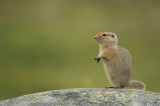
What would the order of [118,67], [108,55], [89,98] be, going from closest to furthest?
[89,98] → [118,67] → [108,55]

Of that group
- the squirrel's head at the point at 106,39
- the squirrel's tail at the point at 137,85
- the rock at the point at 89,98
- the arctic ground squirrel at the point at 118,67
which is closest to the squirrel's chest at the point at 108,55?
the arctic ground squirrel at the point at 118,67

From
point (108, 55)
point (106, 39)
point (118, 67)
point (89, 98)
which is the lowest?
point (89, 98)

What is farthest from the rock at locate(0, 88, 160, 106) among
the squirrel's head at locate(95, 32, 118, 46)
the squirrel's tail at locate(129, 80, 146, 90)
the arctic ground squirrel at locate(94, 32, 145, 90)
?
the squirrel's head at locate(95, 32, 118, 46)

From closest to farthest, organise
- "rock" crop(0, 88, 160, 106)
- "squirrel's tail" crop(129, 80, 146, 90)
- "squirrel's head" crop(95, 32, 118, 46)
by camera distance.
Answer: "rock" crop(0, 88, 160, 106) → "squirrel's tail" crop(129, 80, 146, 90) → "squirrel's head" crop(95, 32, 118, 46)

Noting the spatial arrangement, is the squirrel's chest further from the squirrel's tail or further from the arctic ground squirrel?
the squirrel's tail

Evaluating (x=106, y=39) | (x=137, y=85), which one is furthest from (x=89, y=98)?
(x=106, y=39)

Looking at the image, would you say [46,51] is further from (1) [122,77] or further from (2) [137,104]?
(2) [137,104]

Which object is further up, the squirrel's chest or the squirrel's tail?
the squirrel's chest

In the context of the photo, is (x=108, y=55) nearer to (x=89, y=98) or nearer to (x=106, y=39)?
(x=106, y=39)

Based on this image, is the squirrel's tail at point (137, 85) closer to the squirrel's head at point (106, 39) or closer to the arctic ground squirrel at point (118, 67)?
the arctic ground squirrel at point (118, 67)

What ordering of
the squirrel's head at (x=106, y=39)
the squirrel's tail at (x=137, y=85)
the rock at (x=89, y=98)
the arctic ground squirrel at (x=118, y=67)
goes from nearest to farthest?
the rock at (x=89, y=98)
the arctic ground squirrel at (x=118, y=67)
the squirrel's tail at (x=137, y=85)
the squirrel's head at (x=106, y=39)
